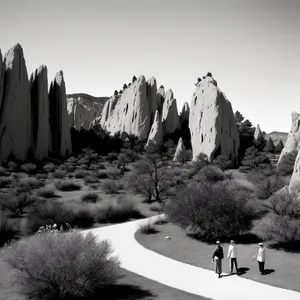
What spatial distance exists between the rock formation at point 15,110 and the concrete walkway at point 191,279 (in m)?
37.3

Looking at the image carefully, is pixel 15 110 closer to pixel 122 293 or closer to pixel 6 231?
pixel 6 231

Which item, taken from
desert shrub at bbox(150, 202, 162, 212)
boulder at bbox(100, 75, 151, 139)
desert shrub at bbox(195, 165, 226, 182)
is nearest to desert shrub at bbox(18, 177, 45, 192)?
desert shrub at bbox(150, 202, 162, 212)

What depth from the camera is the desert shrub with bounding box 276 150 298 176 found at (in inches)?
1496

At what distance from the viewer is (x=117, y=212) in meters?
24.5

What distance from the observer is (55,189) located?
3450cm

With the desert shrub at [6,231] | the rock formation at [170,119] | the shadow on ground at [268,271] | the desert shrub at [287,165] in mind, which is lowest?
the desert shrub at [6,231]

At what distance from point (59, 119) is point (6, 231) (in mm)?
43855

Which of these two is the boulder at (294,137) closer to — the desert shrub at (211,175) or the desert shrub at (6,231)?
the desert shrub at (211,175)

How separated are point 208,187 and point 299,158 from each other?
6.42 metres

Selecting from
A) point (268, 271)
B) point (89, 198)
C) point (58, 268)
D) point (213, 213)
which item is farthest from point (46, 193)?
point (268, 271)

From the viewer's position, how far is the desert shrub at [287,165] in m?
38.0

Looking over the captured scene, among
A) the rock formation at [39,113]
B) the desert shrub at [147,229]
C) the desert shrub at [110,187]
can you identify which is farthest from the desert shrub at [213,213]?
the rock formation at [39,113]

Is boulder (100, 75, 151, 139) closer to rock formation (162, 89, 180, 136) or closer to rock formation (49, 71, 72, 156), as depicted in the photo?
rock formation (162, 89, 180, 136)

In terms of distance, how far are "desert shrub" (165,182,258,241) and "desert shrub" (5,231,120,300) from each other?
7.77 m
